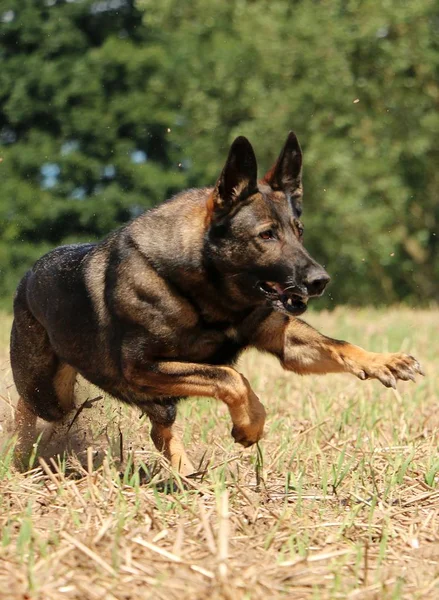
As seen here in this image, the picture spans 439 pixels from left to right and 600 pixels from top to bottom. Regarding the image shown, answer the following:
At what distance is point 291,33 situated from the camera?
28625 mm

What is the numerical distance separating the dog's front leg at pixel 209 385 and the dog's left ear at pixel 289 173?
3.83 feet

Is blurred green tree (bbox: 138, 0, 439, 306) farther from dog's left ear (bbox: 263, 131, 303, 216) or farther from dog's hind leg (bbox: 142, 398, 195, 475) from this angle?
dog's left ear (bbox: 263, 131, 303, 216)

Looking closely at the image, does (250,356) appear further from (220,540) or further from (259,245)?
(220,540)

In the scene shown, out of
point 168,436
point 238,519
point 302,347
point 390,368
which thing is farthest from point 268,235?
point 168,436

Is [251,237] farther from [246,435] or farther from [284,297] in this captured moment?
[246,435]

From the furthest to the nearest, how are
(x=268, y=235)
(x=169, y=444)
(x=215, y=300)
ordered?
1. (x=169, y=444)
2. (x=215, y=300)
3. (x=268, y=235)

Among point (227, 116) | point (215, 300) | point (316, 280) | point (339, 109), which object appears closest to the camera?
point (316, 280)

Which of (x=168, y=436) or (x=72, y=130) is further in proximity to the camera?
(x=72, y=130)

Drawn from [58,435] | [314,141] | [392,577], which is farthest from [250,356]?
[314,141]

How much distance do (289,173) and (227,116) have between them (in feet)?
82.8

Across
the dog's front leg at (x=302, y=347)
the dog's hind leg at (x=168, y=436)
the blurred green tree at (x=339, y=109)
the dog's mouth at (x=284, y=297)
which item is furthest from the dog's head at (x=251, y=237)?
the blurred green tree at (x=339, y=109)

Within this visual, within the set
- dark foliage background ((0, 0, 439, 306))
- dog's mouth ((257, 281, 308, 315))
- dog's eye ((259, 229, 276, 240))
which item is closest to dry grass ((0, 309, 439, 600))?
dog's mouth ((257, 281, 308, 315))

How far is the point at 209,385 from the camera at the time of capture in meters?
5.20

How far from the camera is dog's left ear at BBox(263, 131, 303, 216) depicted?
5637 millimetres
